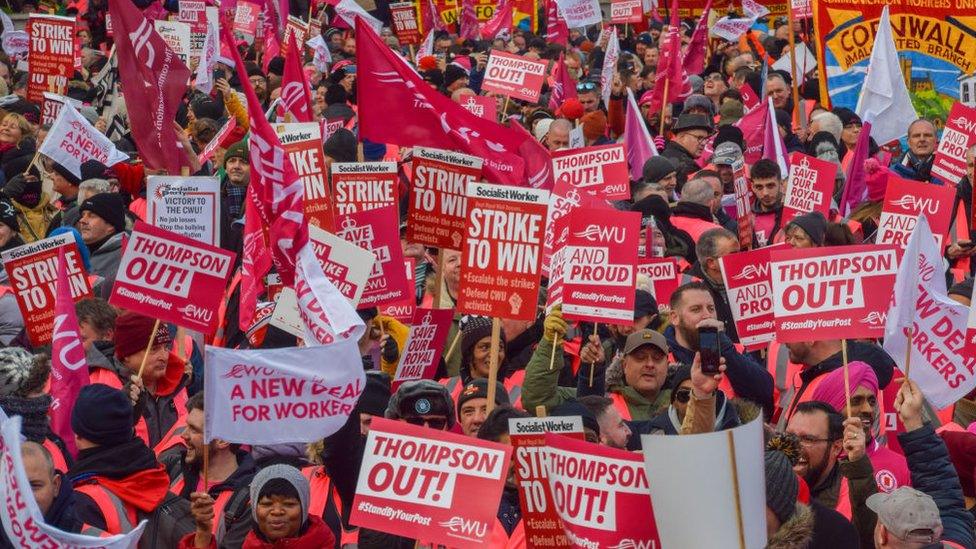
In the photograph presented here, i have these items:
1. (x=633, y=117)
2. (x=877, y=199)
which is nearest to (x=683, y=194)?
(x=877, y=199)

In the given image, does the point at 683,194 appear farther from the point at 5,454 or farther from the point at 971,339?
the point at 5,454

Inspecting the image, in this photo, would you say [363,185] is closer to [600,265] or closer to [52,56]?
[600,265]

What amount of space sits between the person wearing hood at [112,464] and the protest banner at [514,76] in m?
9.73

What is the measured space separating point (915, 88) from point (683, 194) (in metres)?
6.44

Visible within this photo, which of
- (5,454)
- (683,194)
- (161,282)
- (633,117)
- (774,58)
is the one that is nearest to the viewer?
(5,454)

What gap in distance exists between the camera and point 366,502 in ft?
19.6

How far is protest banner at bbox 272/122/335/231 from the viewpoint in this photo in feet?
30.8

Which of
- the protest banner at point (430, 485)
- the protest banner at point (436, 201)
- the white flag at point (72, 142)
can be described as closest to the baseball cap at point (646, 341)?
the protest banner at point (436, 201)

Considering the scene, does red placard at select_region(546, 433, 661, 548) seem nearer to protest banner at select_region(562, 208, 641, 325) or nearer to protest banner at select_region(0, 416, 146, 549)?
protest banner at select_region(0, 416, 146, 549)

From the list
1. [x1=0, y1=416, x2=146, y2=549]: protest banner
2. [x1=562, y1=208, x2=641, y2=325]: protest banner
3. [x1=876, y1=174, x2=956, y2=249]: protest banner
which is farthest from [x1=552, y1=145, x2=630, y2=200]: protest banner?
[x1=0, y1=416, x2=146, y2=549]: protest banner

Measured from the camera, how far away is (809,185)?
1112 centimetres

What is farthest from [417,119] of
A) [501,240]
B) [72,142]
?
[72,142]

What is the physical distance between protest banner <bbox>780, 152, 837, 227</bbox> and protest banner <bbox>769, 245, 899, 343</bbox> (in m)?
3.71

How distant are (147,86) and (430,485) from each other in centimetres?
512
